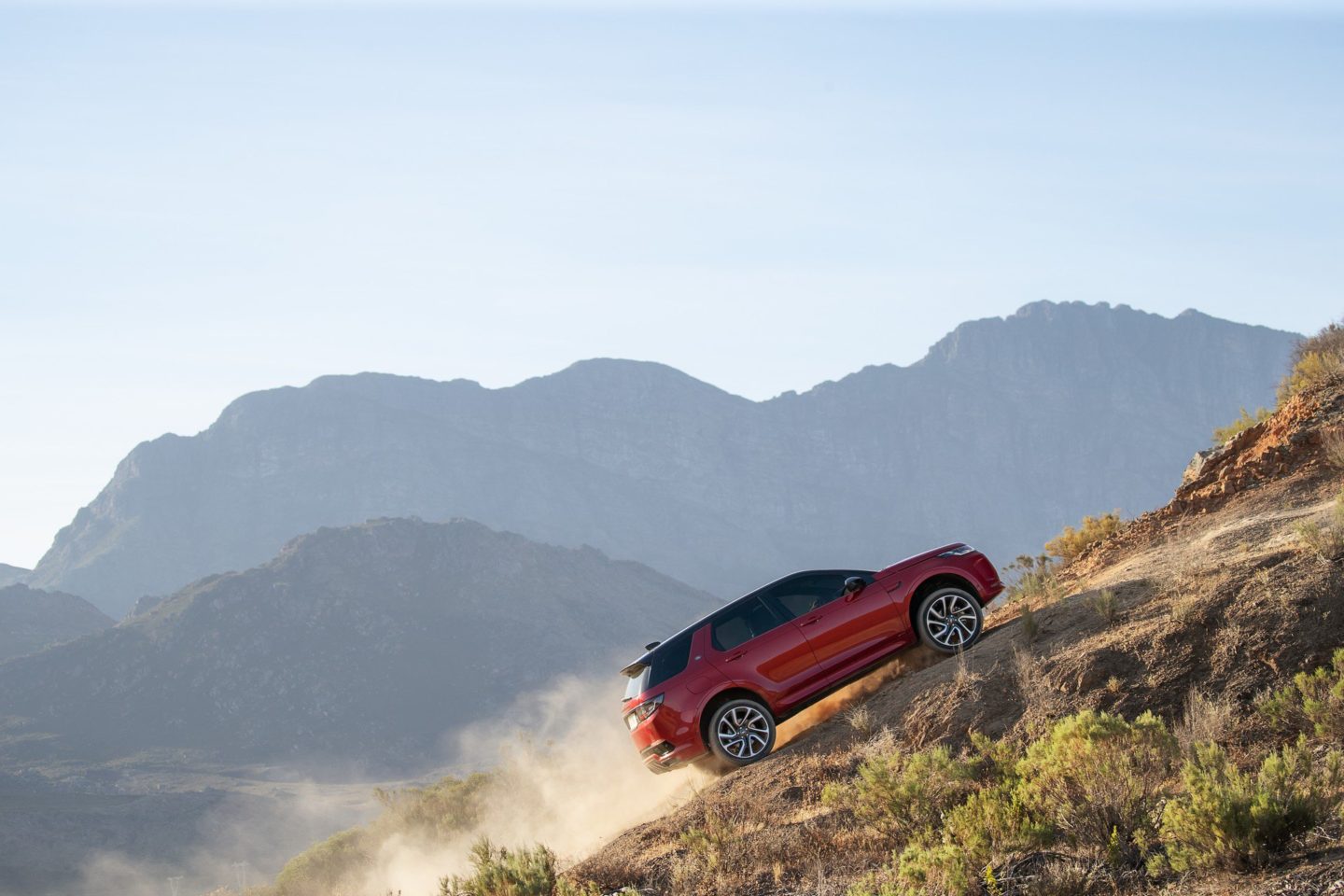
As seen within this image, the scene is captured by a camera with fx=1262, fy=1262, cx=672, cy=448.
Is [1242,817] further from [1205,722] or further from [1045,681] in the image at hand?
[1045,681]

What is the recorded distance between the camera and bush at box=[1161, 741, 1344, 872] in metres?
6.99

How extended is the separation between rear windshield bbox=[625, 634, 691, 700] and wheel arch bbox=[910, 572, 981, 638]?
2468 mm

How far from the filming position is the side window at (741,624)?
43.5ft

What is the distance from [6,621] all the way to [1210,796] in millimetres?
196583

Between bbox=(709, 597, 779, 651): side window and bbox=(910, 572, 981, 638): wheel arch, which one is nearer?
bbox=(709, 597, 779, 651): side window

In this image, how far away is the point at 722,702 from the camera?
42.7ft

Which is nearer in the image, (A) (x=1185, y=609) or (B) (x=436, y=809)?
(A) (x=1185, y=609)

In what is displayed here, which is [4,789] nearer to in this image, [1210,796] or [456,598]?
[456,598]

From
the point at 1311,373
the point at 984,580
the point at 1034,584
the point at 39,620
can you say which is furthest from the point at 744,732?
the point at 39,620

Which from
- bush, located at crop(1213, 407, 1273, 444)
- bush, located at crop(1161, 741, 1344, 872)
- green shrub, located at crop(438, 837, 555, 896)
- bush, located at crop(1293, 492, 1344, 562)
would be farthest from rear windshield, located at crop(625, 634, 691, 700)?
bush, located at crop(1213, 407, 1273, 444)

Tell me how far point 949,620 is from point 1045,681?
2.79 metres

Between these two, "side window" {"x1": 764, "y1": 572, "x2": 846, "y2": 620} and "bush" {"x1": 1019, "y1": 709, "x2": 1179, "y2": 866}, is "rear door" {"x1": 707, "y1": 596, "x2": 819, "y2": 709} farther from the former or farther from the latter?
"bush" {"x1": 1019, "y1": 709, "x2": 1179, "y2": 866}

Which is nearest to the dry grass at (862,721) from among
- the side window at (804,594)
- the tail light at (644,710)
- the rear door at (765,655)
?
the rear door at (765,655)

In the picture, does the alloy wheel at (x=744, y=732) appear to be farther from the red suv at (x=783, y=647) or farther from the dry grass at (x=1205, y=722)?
the dry grass at (x=1205, y=722)
